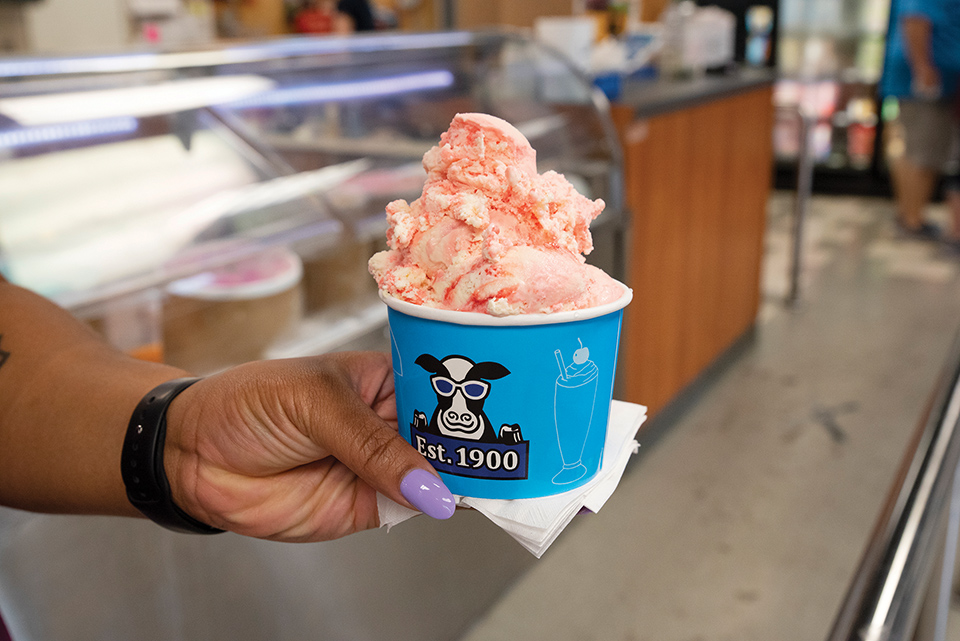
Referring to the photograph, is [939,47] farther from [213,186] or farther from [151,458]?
[151,458]

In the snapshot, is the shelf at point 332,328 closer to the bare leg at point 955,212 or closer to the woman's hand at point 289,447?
the woman's hand at point 289,447

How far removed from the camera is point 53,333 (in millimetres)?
960

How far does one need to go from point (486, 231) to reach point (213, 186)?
55.1 inches

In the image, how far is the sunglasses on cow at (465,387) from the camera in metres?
0.71

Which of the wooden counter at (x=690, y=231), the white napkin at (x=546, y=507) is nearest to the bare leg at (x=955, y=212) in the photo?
the wooden counter at (x=690, y=231)

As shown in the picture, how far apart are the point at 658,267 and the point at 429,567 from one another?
5.61 feet

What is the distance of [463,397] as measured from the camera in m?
0.71

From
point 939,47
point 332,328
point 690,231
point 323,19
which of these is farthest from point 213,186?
point 939,47

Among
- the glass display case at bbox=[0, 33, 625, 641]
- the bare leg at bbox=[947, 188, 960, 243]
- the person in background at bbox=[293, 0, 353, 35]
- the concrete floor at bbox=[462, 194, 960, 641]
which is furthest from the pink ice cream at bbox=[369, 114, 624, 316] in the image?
the bare leg at bbox=[947, 188, 960, 243]

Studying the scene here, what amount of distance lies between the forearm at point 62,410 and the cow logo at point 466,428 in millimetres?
377

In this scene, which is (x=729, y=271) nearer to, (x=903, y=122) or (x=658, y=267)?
(x=658, y=267)

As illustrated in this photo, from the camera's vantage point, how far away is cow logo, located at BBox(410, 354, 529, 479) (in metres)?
0.71

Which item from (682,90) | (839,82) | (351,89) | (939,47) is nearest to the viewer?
(351,89)

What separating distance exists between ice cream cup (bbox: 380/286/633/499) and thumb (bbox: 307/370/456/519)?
0.05 m
